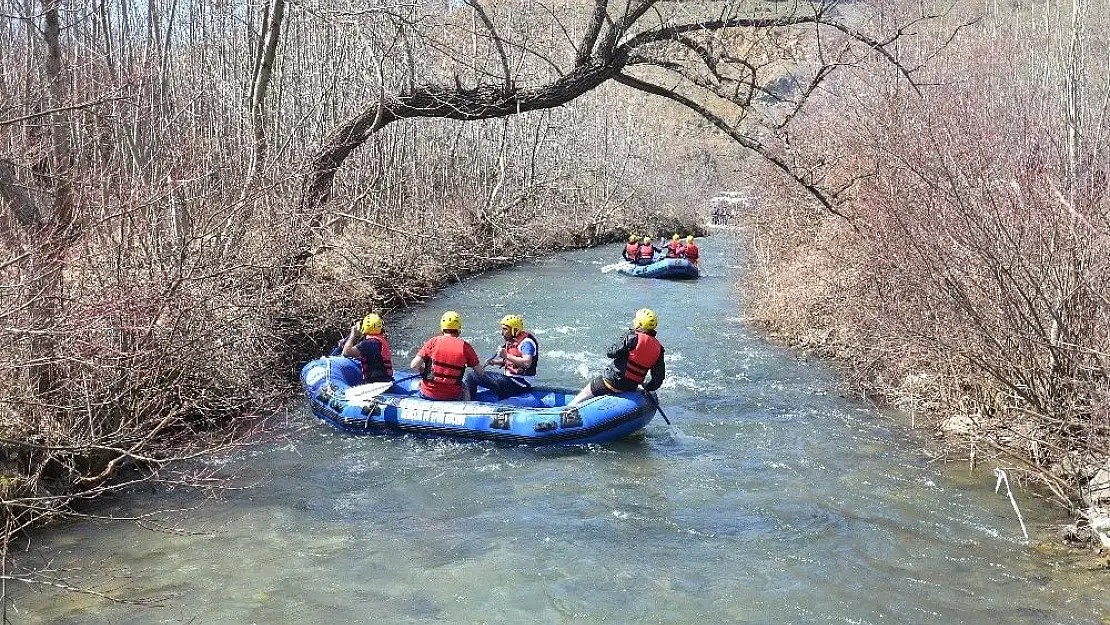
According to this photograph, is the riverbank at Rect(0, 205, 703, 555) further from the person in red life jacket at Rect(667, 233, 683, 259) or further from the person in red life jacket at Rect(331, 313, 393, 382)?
the person in red life jacket at Rect(667, 233, 683, 259)

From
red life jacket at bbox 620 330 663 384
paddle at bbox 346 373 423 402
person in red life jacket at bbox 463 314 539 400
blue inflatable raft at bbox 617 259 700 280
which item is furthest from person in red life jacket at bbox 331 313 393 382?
blue inflatable raft at bbox 617 259 700 280

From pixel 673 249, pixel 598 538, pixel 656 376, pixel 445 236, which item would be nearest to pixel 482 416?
pixel 656 376

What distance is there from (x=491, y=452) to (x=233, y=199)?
4.01m

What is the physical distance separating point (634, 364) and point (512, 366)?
1700 millimetres

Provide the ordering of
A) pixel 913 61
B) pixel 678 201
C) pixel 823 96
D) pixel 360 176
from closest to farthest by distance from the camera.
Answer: pixel 823 96 < pixel 913 61 < pixel 360 176 < pixel 678 201

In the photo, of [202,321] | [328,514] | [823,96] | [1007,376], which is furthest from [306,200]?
[823,96]

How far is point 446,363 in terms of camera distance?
1051 cm

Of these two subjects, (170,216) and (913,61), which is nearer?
(170,216)

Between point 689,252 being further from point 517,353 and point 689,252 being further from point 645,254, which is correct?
point 517,353

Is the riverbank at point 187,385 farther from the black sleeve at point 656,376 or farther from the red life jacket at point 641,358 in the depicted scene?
the black sleeve at point 656,376

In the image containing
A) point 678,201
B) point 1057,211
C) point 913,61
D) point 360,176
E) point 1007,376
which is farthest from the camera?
point 678,201

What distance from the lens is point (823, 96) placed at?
16.8 meters

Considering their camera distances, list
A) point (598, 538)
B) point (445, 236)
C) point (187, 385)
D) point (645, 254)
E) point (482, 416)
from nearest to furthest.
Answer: point (598, 538), point (187, 385), point (482, 416), point (445, 236), point (645, 254)

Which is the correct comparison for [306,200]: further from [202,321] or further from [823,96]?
[823,96]
